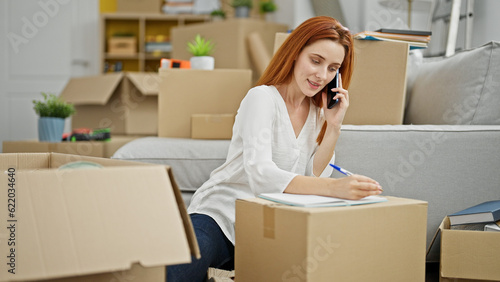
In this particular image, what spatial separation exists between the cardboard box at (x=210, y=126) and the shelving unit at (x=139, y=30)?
308 centimetres

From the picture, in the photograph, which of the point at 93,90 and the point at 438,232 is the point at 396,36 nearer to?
the point at 438,232

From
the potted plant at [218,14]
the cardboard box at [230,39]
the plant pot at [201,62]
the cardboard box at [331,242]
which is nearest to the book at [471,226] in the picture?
the cardboard box at [331,242]

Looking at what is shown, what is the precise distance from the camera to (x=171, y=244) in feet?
2.41

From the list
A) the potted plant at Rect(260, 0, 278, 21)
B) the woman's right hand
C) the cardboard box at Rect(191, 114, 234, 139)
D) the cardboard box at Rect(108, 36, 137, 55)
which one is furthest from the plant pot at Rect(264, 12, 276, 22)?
the woman's right hand

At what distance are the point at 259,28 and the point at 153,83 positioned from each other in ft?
4.28

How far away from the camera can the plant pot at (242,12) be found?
470 cm

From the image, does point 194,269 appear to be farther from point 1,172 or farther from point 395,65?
point 395,65

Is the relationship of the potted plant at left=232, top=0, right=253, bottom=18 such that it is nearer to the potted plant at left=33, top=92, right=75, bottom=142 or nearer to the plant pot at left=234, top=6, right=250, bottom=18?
the plant pot at left=234, top=6, right=250, bottom=18

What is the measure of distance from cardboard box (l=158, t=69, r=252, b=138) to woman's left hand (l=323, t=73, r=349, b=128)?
36.3 inches

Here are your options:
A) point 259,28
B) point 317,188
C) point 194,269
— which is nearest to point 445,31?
point 259,28

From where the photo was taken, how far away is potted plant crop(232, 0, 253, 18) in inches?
185

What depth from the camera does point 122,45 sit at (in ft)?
16.8

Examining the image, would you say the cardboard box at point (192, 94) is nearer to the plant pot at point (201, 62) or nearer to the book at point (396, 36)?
the plant pot at point (201, 62)

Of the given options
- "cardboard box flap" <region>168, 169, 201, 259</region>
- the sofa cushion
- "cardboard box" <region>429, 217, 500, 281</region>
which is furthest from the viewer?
the sofa cushion
